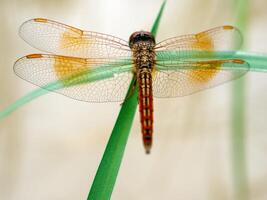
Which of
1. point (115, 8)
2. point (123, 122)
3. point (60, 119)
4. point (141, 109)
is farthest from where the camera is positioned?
point (115, 8)

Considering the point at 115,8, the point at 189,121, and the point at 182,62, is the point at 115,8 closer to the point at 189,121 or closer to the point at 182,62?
the point at 189,121

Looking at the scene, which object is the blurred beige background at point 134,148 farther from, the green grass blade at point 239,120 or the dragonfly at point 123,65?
the dragonfly at point 123,65

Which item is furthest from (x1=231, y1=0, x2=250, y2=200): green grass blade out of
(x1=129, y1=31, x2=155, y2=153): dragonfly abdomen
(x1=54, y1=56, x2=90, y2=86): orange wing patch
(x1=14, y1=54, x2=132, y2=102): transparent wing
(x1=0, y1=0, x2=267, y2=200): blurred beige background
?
(x1=54, y1=56, x2=90, y2=86): orange wing patch

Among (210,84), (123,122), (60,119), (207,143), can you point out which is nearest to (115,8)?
(60,119)

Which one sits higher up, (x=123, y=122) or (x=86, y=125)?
(x=123, y=122)

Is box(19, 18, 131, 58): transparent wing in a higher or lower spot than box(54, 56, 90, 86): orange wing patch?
higher

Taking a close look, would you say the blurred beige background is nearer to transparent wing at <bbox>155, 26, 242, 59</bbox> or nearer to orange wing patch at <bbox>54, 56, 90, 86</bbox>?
transparent wing at <bbox>155, 26, 242, 59</bbox>

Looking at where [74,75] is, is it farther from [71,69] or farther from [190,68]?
[190,68]
